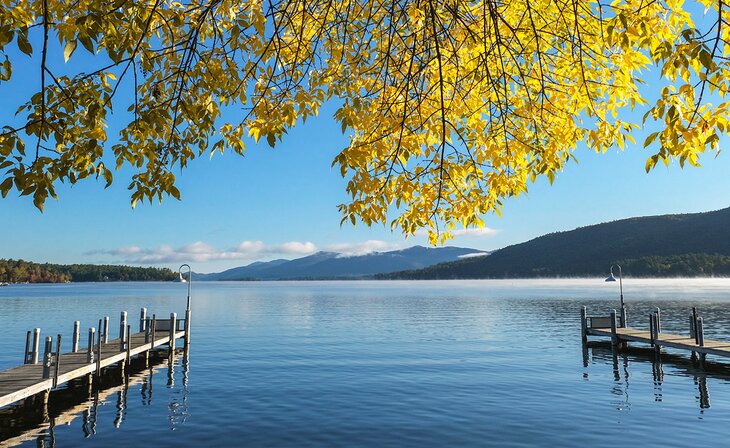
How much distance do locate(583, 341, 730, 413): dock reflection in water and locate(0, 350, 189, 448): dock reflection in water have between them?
17872 millimetres

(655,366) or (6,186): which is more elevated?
(6,186)

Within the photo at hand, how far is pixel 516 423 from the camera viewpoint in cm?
1905

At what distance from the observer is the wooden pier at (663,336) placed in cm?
2833

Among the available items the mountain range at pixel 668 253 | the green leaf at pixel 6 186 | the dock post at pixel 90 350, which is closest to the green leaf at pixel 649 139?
the green leaf at pixel 6 186

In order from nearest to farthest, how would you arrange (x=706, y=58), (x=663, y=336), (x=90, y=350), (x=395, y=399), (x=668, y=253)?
(x=706, y=58), (x=395, y=399), (x=90, y=350), (x=663, y=336), (x=668, y=253)

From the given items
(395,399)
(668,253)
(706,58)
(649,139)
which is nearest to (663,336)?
(395,399)

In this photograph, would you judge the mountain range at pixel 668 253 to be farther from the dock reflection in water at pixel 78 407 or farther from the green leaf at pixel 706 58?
the green leaf at pixel 706 58

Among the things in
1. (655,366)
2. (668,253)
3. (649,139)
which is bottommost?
(655,366)

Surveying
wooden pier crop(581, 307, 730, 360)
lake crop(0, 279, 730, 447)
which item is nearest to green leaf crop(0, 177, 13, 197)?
lake crop(0, 279, 730, 447)

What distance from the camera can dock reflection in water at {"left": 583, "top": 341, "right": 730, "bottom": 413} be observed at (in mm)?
24281

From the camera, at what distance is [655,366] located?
31.8 meters

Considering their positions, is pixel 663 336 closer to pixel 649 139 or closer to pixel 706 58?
pixel 649 139

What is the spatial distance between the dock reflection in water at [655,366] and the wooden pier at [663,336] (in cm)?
73

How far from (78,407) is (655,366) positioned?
28238 mm
